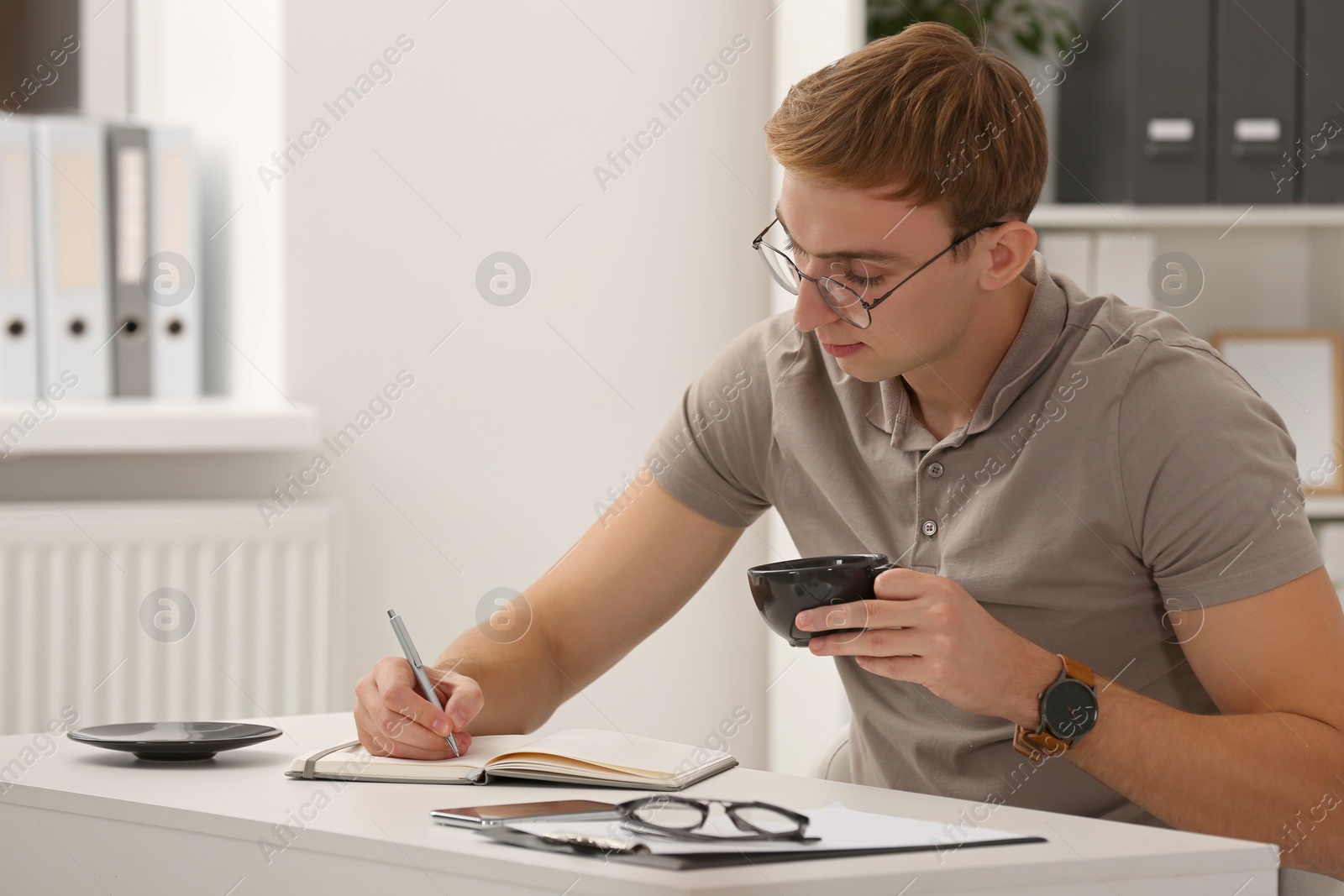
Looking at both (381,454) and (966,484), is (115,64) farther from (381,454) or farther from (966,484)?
(966,484)

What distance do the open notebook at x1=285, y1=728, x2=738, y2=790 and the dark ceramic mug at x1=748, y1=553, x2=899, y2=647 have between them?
0.14 meters

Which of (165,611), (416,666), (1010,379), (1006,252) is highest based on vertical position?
(1006,252)

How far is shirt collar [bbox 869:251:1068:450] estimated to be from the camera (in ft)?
Answer: 4.44

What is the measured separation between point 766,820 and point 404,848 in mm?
243

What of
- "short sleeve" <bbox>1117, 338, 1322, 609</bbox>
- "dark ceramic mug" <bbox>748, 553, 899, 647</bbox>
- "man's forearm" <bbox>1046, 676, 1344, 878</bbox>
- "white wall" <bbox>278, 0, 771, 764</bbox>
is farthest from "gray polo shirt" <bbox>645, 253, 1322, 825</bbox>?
"white wall" <bbox>278, 0, 771, 764</bbox>

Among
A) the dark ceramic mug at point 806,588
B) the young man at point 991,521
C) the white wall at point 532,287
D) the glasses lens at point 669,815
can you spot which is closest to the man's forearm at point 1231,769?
the young man at point 991,521

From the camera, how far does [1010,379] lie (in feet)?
4.49

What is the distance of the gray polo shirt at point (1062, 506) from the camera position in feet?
4.03

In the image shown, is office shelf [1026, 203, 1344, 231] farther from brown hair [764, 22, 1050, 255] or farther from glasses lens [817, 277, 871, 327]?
glasses lens [817, 277, 871, 327]

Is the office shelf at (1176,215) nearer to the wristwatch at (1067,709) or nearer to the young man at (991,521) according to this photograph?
the young man at (991,521)

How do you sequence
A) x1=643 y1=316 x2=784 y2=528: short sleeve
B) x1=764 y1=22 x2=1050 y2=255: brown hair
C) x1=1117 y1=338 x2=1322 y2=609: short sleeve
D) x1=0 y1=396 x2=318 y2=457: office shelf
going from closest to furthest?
x1=1117 y1=338 x2=1322 y2=609: short sleeve
x1=764 y1=22 x2=1050 y2=255: brown hair
x1=643 y1=316 x2=784 y2=528: short sleeve
x1=0 y1=396 x2=318 y2=457: office shelf

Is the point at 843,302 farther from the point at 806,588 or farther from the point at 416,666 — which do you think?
the point at 416,666

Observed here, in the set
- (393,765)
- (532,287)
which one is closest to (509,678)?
(393,765)

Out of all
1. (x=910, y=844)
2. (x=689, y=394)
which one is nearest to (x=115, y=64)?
(x=689, y=394)
